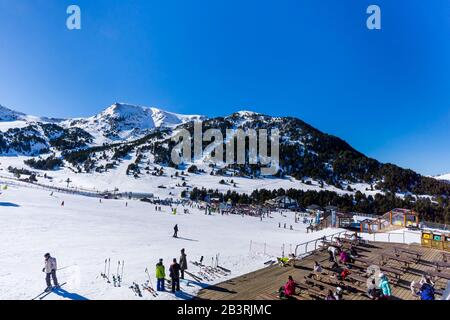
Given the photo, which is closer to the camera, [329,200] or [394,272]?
[394,272]

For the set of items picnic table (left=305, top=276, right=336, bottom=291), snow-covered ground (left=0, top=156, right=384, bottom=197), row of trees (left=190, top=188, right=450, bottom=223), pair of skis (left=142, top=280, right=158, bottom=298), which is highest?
snow-covered ground (left=0, top=156, right=384, bottom=197)

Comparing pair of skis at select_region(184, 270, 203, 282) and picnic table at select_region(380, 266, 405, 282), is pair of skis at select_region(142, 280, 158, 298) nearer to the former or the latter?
pair of skis at select_region(184, 270, 203, 282)

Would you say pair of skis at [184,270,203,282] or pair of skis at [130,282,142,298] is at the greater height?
pair of skis at [130,282,142,298]

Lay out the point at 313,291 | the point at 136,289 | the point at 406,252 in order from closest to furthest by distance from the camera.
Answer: the point at 136,289 → the point at 313,291 → the point at 406,252

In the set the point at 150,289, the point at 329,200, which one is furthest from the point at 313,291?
the point at 329,200

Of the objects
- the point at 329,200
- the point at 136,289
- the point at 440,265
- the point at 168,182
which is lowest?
the point at 329,200

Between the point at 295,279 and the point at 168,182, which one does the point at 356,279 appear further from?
the point at 168,182

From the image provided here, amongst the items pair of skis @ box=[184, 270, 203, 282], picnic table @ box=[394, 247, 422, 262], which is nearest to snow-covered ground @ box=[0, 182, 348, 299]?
pair of skis @ box=[184, 270, 203, 282]

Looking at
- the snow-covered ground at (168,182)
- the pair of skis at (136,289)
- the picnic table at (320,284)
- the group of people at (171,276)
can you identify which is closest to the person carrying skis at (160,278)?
the group of people at (171,276)
